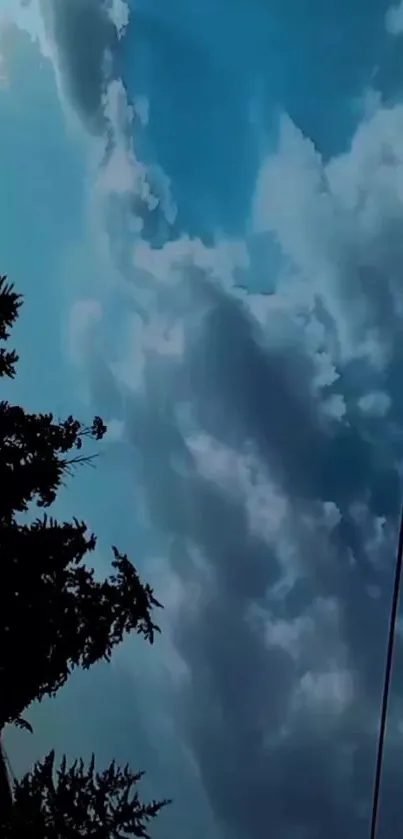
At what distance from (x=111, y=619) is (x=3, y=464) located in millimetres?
3174

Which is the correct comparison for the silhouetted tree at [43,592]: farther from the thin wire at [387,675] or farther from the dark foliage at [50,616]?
the thin wire at [387,675]

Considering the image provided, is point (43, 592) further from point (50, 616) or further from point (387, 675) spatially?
point (387, 675)

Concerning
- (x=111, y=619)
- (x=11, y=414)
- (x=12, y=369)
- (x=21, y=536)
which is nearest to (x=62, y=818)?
(x=111, y=619)

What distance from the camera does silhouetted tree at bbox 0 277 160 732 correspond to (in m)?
11.8

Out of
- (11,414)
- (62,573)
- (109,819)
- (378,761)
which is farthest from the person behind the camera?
(11,414)

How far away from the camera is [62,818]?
11.0 metres

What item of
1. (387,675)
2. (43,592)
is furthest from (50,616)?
(387,675)

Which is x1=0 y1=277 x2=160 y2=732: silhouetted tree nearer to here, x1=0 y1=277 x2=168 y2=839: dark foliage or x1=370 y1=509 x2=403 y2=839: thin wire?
x1=0 y1=277 x2=168 y2=839: dark foliage

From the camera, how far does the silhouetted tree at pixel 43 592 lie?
11.8 m

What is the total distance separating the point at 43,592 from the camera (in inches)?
→ 478

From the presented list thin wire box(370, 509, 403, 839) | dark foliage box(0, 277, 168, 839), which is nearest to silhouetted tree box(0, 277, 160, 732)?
dark foliage box(0, 277, 168, 839)

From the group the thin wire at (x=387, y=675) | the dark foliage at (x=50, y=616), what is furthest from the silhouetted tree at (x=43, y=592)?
the thin wire at (x=387, y=675)

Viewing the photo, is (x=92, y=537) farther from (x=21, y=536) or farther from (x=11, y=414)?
(x=11, y=414)

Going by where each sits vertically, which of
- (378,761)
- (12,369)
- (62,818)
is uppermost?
(12,369)
